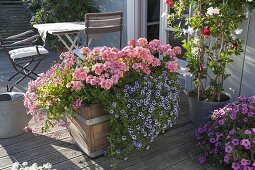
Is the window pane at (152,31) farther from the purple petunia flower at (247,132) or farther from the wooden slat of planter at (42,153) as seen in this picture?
the purple petunia flower at (247,132)

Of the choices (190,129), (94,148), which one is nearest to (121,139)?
(94,148)

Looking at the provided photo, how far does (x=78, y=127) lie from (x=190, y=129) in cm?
115

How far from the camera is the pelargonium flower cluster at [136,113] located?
2.31m

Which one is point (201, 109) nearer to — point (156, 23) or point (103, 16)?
point (103, 16)

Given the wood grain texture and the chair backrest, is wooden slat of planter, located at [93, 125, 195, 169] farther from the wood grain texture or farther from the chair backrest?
the chair backrest

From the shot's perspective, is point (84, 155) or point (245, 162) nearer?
point (245, 162)

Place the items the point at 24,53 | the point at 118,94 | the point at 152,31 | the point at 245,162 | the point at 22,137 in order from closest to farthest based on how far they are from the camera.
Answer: the point at 245,162, the point at 118,94, the point at 22,137, the point at 24,53, the point at 152,31

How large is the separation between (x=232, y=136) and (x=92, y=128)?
1077 mm

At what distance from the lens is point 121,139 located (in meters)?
2.34

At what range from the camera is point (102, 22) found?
3.87m

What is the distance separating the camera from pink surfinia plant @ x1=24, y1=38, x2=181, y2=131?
2.28 meters

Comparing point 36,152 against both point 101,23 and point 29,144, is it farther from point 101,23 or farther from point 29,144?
point 101,23

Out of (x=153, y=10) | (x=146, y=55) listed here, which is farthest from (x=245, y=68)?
(x=153, y=10)

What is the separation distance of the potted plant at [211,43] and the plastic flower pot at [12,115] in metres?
1.64
